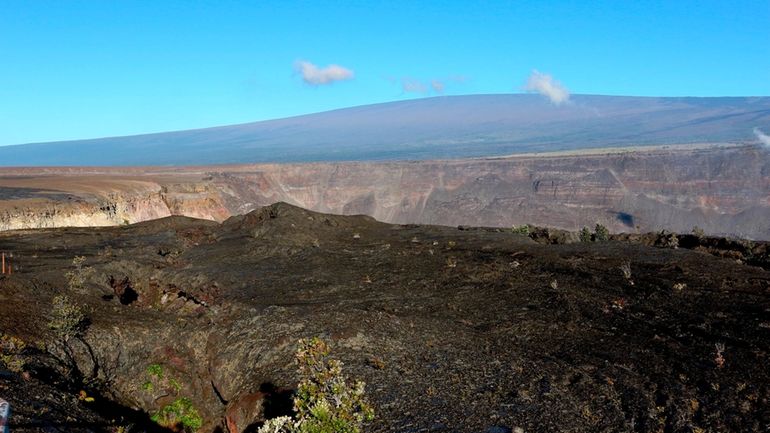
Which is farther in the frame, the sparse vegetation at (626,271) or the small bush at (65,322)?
the sparse vegetation at (626,271)

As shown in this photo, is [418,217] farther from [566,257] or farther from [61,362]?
[61,362]

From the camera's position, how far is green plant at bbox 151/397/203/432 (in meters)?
11.5

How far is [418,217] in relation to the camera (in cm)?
7344

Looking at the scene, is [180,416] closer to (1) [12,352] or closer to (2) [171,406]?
(2) [171,406]

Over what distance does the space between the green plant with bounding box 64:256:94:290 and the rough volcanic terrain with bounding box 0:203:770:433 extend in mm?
143

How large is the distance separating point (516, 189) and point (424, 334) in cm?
6719

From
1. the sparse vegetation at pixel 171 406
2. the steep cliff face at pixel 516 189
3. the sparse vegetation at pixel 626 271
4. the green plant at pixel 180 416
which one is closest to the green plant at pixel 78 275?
the sparse vegetation at pixel 171 406

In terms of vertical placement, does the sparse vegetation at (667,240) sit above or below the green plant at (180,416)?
above

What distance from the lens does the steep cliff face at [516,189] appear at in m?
65.2

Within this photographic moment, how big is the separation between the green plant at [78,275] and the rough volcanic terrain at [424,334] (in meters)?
0.14

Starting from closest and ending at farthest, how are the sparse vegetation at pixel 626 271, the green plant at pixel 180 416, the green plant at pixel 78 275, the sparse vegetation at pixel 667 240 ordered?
the green plant at pixel 180 416
the green plant at pixel 78 275
the sparse vegetation at pixel 626 271
the sparse vegetation at pixel 667 240

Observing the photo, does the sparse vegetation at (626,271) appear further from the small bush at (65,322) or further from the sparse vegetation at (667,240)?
the small bush at (65,322)

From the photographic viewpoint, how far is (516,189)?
78.2m

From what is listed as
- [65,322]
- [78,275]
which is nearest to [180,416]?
[65,322]
